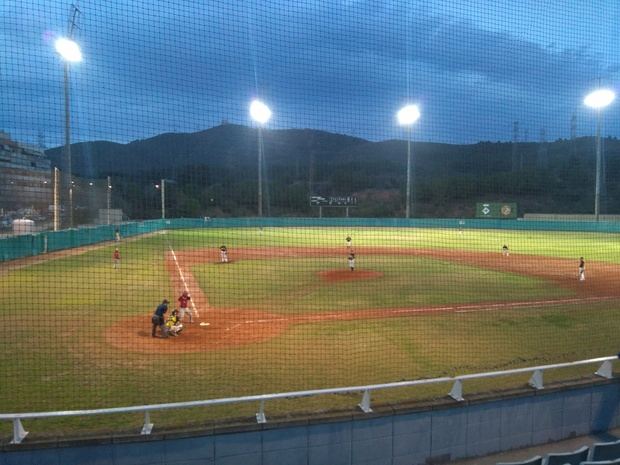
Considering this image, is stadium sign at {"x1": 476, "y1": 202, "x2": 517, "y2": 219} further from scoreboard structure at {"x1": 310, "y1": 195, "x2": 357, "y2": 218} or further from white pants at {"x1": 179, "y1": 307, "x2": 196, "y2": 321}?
white pants at {"x1": 179, "y1": 307, "x2": 196, "y2": 321}

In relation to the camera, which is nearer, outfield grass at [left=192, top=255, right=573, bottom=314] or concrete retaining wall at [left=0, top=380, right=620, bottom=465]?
concrete retaining wall at [left=0, top=380, right=620, bottom=465]

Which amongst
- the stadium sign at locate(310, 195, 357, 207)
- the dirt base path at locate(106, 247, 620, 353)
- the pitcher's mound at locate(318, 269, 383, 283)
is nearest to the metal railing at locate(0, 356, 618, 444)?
the dirt base path at locate(106, 247, 620, 353)

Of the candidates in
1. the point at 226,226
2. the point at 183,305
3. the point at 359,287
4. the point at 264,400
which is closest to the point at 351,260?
the point at 359,287

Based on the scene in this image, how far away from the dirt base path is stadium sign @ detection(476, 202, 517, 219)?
1486 cm

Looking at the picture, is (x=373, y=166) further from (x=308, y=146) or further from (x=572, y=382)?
(x=572, y=382)

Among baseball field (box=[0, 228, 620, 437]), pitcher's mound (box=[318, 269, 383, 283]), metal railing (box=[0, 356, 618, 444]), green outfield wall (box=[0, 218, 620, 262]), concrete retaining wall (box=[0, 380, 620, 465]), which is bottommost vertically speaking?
Answer: baseball field (box=[0, 228, 620, 437])

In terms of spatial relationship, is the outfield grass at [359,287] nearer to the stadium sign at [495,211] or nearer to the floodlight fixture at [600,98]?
the floodlight fixture at [600,98]

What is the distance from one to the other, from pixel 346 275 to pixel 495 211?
85.1 ft

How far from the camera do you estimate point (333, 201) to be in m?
38.5

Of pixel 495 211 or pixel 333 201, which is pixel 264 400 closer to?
pixel 333 201

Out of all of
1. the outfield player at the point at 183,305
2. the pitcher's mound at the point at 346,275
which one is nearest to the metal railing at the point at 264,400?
the outfield player at the point at 183,305

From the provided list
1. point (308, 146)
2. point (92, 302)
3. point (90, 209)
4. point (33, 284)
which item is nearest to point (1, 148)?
point (33, 284)

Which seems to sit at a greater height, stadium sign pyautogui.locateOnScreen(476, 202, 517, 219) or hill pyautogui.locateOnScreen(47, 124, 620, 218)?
hill pyautogui.locateOnScreen(47, 124, 620, 218)

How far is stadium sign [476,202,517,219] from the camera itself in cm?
3969
